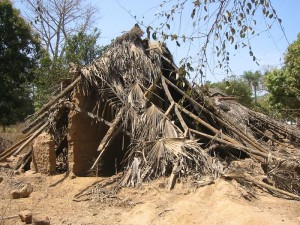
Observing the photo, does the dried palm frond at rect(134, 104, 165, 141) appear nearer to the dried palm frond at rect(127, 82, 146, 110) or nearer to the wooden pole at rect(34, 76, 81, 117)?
the dried palm frond at rect(127, 82, 146, 110)

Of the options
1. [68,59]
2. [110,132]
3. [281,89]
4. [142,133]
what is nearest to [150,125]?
[142,133]

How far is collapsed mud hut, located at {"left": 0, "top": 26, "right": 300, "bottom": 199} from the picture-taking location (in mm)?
6305

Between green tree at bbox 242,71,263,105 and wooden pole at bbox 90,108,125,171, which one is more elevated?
green tree at bbox 242,71,263,105

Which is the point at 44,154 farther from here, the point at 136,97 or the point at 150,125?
the point at 150,125

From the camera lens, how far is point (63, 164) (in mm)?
9430

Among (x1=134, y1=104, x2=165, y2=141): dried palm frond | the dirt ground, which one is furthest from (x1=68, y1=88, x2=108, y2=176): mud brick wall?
(x1=134, y1=104, x2=165, y2=141): dried palm frond

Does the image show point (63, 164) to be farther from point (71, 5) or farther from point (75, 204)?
point (71, 5)

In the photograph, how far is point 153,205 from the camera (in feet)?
18.4

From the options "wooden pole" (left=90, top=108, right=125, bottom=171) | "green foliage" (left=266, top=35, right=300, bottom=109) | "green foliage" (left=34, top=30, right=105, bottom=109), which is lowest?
"wooden pole" (left=90, top=108, right=125, bottom=171)

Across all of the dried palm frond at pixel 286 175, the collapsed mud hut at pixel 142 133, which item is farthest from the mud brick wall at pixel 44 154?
the dried palm frond at pixel 286 175

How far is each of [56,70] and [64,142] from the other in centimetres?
827

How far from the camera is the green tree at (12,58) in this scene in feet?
51.7

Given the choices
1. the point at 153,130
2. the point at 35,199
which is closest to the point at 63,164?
the point at 35,199

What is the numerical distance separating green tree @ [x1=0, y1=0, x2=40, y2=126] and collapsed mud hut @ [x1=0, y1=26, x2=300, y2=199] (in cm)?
740
